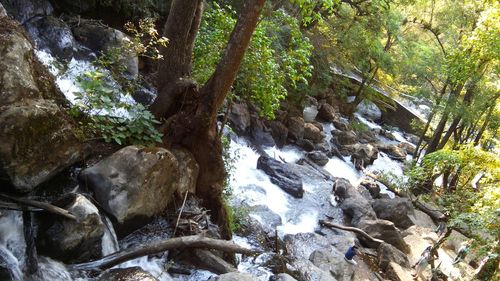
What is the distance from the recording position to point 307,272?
28.3 ft

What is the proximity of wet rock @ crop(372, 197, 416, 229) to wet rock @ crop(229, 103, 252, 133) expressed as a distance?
5.95 metres

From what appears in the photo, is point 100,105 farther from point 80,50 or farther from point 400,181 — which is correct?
point 400,181

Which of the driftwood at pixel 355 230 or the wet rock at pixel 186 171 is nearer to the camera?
the wet rock at pixel 186 171

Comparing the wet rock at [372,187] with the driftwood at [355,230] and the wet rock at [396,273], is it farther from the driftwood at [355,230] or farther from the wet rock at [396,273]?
the wet rock at [396,273]

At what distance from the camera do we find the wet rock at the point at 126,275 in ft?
15.7

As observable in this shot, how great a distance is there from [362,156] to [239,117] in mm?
7736

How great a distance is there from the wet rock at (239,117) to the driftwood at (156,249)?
9341mm

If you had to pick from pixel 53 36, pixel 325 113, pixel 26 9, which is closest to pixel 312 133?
pixel 325 113

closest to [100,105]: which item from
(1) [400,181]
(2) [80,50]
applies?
(2) [80,50]

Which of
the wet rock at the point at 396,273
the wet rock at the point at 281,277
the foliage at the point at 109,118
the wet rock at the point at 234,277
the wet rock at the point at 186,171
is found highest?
the foliage at the point at 109,118

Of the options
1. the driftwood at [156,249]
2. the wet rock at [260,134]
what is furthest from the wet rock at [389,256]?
the driftwood at [156,249]

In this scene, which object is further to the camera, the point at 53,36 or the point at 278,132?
the point at 278,132

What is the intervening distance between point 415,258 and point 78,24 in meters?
12.7

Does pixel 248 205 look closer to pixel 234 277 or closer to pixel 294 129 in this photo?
pixel 234 277
